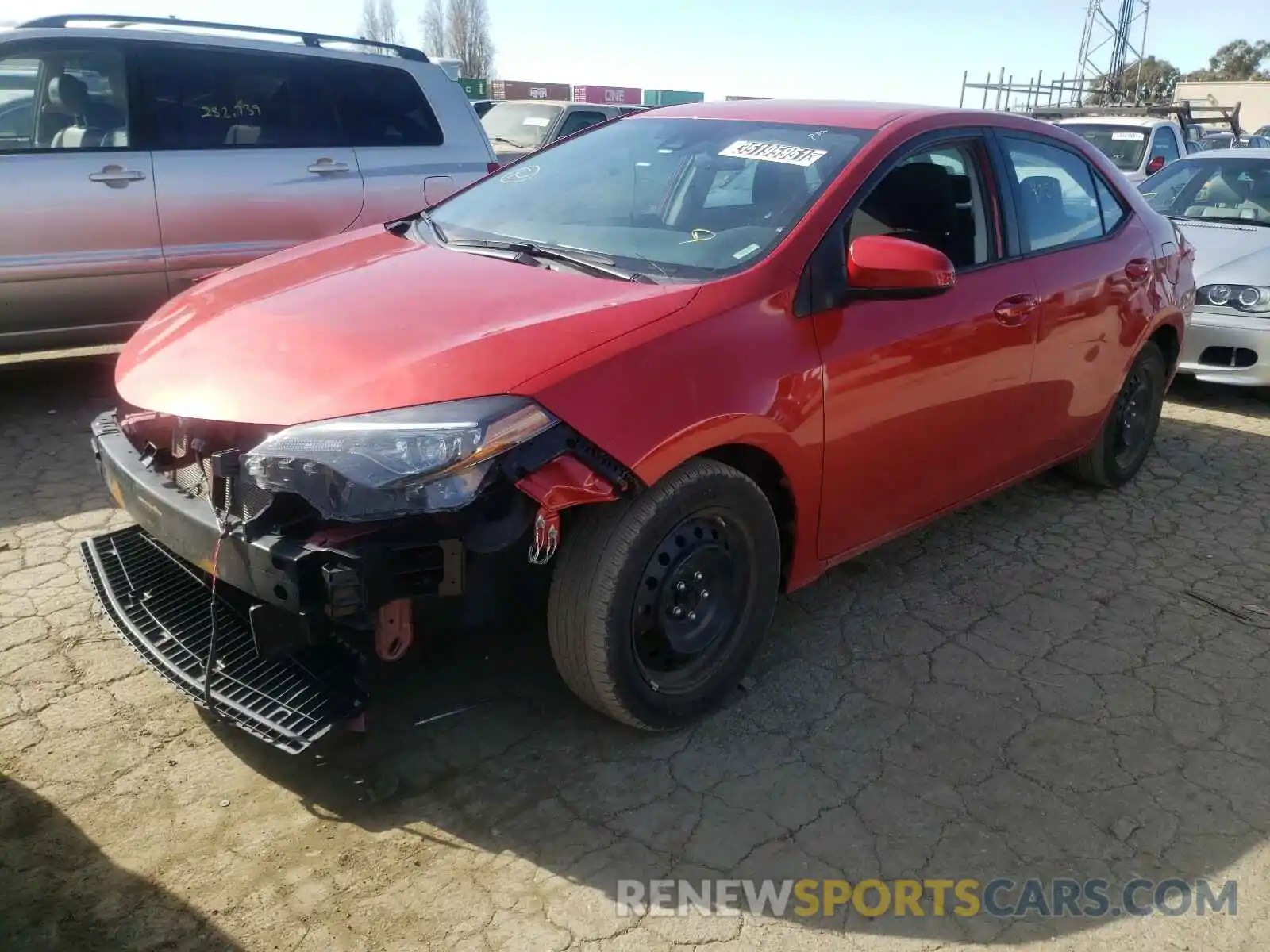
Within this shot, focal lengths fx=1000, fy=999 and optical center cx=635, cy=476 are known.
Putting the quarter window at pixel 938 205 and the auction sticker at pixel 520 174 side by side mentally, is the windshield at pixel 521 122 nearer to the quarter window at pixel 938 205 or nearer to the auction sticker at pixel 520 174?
the auction sticker at pixel 520 174

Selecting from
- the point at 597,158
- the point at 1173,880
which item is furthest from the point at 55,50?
the point at 1173,880

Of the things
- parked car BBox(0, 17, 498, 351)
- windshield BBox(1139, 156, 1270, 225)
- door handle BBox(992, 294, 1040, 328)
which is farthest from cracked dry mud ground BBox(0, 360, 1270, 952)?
windshield BBox(1139, 156, 1270, 225)

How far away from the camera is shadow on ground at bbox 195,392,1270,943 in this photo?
2441 mm

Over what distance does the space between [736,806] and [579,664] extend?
0.55 m

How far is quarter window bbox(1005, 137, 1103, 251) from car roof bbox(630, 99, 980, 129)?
0.80ft

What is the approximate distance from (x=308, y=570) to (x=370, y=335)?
0.69m

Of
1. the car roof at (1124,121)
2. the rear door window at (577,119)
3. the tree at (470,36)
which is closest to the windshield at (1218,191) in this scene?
the car roof at (1124,121)

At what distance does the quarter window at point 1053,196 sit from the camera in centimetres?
381

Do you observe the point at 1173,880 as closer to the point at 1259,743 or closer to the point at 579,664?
the point at 1259,743

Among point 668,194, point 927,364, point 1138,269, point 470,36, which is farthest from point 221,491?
point 470,36

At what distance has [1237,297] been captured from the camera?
6410 mm

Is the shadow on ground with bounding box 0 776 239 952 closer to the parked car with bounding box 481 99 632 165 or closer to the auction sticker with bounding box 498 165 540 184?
the auction sticker with bounding box 498 165 540 184

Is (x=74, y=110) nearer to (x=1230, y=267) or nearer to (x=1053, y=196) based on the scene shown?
(x=1053, y=196)

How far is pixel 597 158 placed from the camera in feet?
12.0
